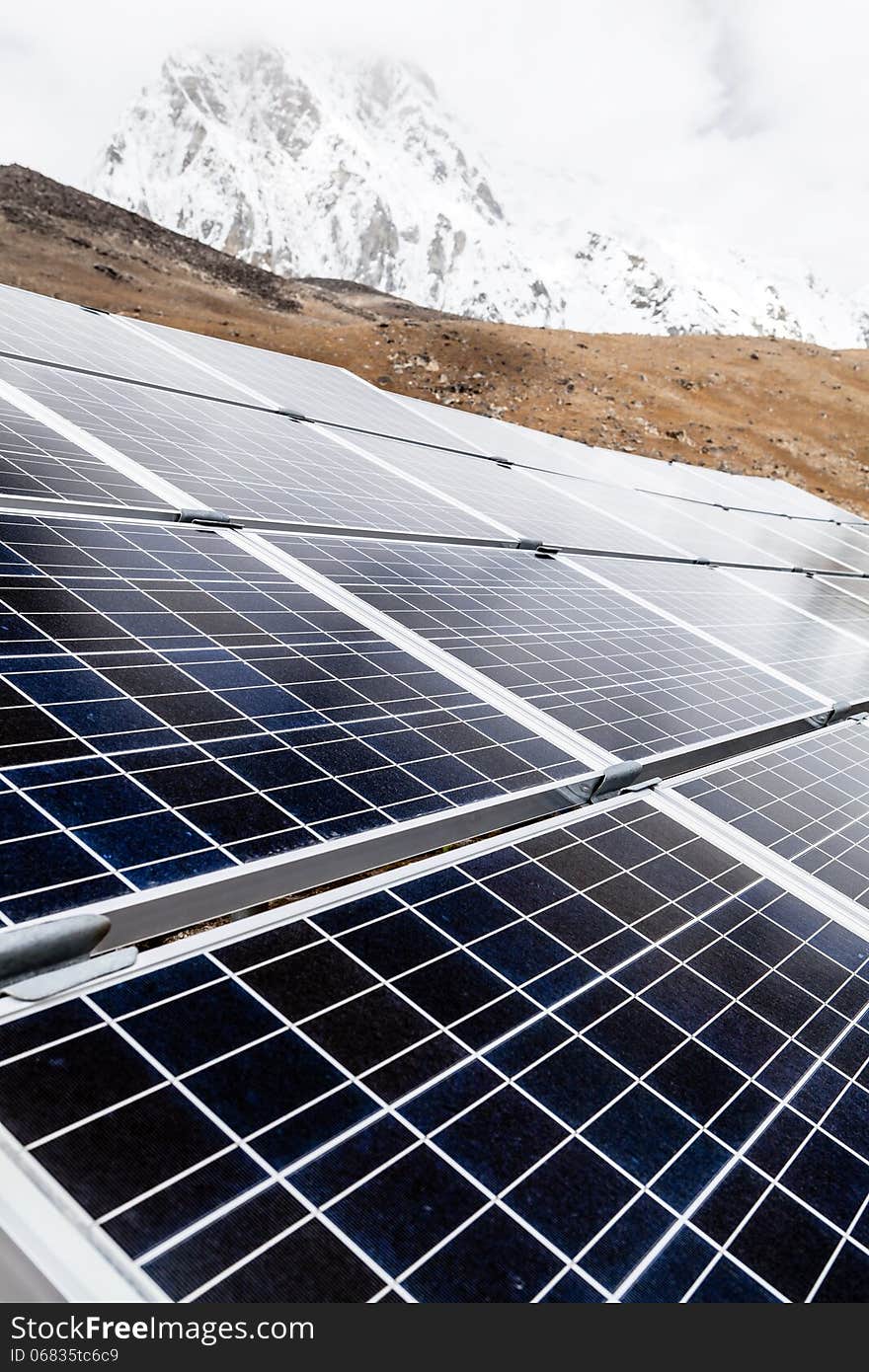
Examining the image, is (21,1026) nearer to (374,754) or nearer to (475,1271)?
(475,1271)

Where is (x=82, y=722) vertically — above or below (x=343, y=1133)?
above

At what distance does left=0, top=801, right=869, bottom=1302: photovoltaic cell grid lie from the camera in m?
2.67

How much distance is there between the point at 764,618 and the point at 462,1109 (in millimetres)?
12015

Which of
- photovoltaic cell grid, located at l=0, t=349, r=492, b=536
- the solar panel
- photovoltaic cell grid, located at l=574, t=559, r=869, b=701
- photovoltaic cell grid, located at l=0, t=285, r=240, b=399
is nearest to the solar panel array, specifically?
photovoltaic cell grid, located at l=0, t=349, r=492, b=536

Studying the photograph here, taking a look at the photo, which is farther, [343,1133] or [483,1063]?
[483,1063]

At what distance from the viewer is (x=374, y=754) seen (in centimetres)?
570

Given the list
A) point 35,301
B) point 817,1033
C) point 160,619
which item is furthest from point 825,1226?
point 35,301

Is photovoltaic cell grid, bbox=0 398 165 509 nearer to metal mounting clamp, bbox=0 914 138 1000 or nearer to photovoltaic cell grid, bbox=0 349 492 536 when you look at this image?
photovoltaic cell grid, bbox=0 349 492 536

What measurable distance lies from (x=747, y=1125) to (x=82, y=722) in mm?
3654

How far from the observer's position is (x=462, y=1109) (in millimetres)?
3369

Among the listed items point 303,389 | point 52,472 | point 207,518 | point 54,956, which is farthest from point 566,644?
point 303,389

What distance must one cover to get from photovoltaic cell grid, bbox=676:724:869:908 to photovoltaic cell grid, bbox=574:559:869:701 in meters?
2.55

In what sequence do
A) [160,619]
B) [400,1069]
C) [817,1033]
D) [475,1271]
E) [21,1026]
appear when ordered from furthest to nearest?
[160,619], [817,1033], [400,1069], [21,1026], [475,1271]

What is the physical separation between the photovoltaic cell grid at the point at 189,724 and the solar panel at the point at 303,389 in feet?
32.5
